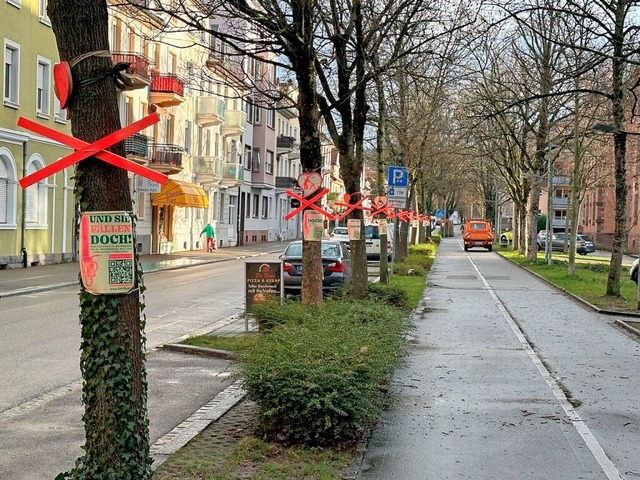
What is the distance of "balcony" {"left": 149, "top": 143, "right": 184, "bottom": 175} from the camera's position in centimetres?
4000

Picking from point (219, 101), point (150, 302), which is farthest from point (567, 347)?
point (219, 101)

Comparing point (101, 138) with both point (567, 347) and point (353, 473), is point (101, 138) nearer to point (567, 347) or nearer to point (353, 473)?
point (353, 473)

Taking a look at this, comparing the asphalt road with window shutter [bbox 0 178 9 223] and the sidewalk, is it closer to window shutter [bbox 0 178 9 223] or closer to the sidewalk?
the sidewalk

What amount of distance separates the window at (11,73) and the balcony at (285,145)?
43670 millimetres

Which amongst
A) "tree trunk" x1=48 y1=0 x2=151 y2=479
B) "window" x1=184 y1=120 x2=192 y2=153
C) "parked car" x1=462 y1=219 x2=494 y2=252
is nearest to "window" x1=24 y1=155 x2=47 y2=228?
"window" x1=184 y1=120 x2=192 y2=153

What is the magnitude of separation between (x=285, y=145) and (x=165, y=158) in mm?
32150

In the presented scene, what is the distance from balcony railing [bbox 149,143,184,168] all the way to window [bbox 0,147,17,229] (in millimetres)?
11479

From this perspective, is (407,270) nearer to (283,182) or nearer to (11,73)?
(11,73)

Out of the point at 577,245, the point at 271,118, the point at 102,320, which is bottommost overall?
the point at 577,245

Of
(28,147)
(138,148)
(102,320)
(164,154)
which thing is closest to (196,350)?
(102,320)

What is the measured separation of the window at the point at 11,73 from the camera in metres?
28.2

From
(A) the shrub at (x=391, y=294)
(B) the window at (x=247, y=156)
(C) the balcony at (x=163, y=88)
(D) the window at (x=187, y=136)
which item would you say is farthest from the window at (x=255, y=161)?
Answer: (A) the shrub at (x=391, y=294)

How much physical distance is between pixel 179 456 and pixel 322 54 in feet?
38.4

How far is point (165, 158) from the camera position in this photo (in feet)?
134
